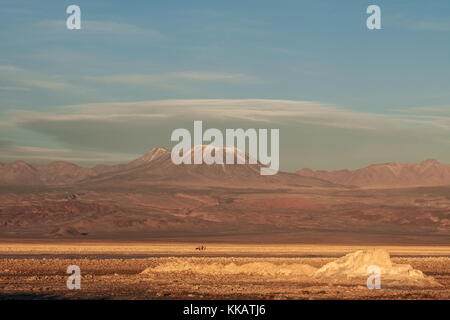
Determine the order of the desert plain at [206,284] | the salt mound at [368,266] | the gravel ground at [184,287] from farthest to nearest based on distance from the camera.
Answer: the salt mound at [368,266]
the desert plain at [206,284]
the gravel ground at [184,287]

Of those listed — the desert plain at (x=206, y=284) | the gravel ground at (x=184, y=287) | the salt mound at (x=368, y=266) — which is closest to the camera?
the gravel ground at (x=184, y=287)

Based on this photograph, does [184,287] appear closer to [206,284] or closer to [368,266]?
[206,284]

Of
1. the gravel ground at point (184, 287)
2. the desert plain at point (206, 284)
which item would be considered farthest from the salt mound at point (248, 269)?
the gravel ground at point (184, 287)

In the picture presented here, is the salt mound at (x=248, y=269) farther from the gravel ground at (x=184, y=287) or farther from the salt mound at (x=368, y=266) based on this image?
the salt mound at (x=368, y=266)

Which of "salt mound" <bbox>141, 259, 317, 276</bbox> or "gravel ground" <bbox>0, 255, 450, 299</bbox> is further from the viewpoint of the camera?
"salt mound" <bbox>141, 259, 317, 276</bbox>

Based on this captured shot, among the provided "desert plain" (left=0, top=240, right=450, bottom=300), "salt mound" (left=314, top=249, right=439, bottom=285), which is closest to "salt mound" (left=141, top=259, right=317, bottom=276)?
"desert plain" (left=0, top=240, right=450, bottom=300)

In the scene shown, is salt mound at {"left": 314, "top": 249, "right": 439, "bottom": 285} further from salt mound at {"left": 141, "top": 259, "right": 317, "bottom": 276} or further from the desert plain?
salt mound at {"left": 141, "top": 259, "right": 317, "bottom": 276}

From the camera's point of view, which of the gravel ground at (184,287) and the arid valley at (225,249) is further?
the arid valley at (225,249)
